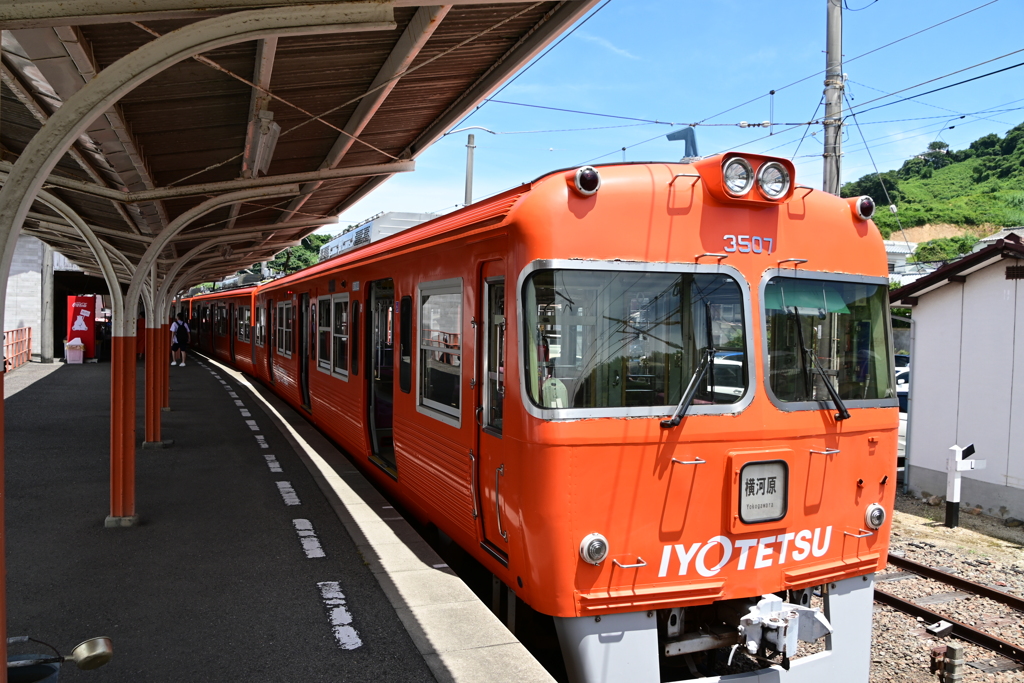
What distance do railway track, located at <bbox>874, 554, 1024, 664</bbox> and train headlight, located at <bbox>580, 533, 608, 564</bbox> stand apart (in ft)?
12.2

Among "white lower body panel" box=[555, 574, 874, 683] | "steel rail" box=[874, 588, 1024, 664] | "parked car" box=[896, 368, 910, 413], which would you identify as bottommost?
"steel rail" box=[874, 588, 1024, 664]

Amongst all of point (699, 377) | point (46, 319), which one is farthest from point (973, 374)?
point (46, 319)

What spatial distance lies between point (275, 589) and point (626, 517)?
266 cm

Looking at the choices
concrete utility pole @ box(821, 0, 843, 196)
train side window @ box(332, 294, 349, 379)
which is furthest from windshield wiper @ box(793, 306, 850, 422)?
concrete utility pole @ box(821, 0, 843, 196)

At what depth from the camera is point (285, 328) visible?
1456 centimetres

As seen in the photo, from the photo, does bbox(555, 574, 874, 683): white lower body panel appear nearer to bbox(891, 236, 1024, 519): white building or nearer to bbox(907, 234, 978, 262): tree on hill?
bbox(891, 236, 1024, 519): white building

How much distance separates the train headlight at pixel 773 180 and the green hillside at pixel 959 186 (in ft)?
183

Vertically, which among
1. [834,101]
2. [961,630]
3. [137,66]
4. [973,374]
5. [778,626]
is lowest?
[961,630]

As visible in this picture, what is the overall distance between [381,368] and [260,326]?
1081 centimetres

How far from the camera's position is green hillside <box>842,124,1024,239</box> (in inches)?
2229

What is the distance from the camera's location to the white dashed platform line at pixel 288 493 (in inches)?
302

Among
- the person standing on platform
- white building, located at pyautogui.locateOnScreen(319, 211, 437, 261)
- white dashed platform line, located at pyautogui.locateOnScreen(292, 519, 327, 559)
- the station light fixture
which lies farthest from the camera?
the person standing on platform

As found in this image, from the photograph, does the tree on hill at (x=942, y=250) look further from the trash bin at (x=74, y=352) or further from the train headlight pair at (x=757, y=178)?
the train headlight pair at (x=757, y=178)

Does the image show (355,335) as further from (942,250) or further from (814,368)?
(942,250)
